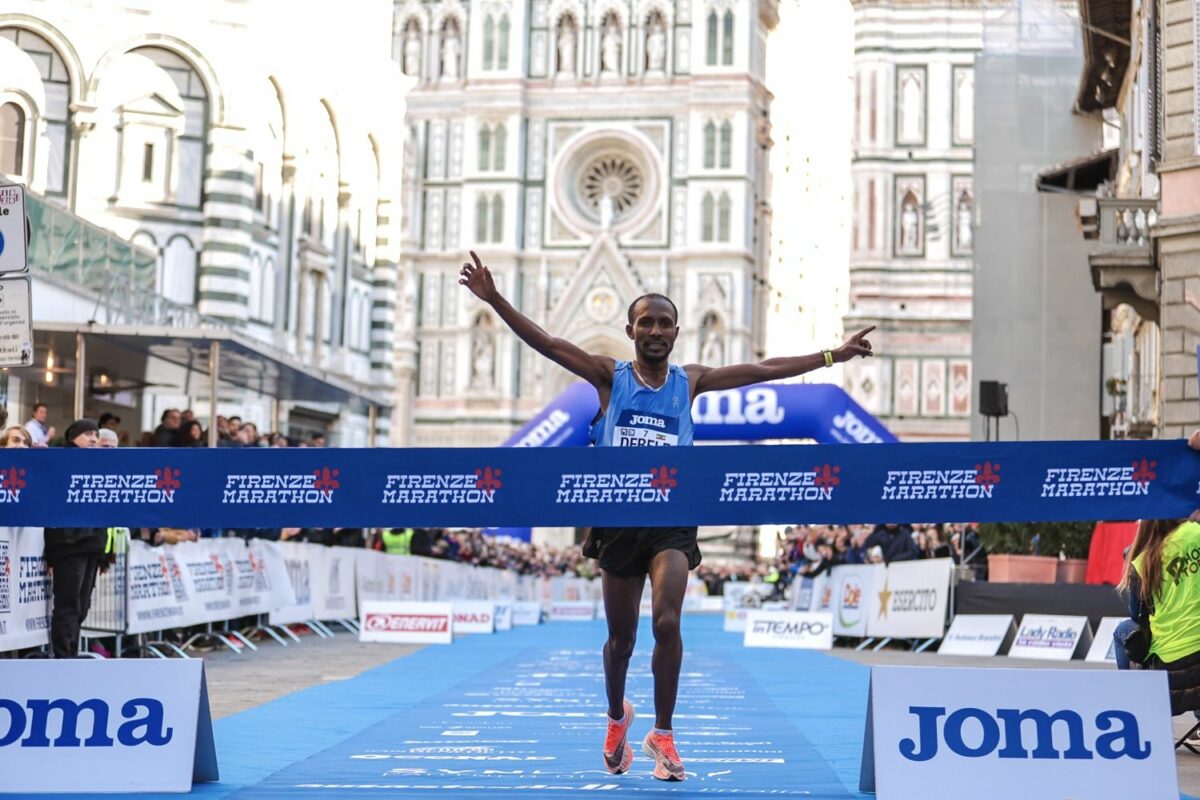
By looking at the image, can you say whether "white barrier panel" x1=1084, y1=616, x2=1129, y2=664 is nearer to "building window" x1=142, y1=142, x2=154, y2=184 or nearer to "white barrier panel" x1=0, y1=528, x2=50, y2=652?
"white barrier panel" x1=0, y1=528, x2=50, y2=652

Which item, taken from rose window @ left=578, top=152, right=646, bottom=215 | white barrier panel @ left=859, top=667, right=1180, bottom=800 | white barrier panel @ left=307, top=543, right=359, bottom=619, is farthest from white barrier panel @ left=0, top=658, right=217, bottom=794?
rose window @ left=578, top=152, right=646, bottom=215

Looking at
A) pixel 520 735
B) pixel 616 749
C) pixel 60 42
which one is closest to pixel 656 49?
pixel 60 42

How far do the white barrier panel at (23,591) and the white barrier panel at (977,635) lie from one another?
10974 millimetres

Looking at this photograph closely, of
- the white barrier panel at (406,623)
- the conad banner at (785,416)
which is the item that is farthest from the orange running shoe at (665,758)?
the conad banner at (785,416)

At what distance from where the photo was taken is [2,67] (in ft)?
101

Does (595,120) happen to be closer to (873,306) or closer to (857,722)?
(873,306)

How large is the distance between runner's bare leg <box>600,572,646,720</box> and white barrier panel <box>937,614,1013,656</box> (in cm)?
1288

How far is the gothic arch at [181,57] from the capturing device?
3200 centimetres

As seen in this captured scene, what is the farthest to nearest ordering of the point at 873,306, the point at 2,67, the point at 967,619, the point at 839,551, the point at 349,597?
the point at 873,306
the point at 2,67
the point at 839,551
the point at 349,597
the point at 967,619

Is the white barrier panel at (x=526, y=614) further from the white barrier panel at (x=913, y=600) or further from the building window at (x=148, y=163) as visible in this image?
the white barrier panel at (x=913, y=600)

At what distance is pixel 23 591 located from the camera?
12.3 metres

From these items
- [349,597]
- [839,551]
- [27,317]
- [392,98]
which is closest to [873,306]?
[392,98]

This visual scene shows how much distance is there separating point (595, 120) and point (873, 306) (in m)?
16.6

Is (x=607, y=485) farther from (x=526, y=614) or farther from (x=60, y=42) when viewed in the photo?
(x=526, y=614)
